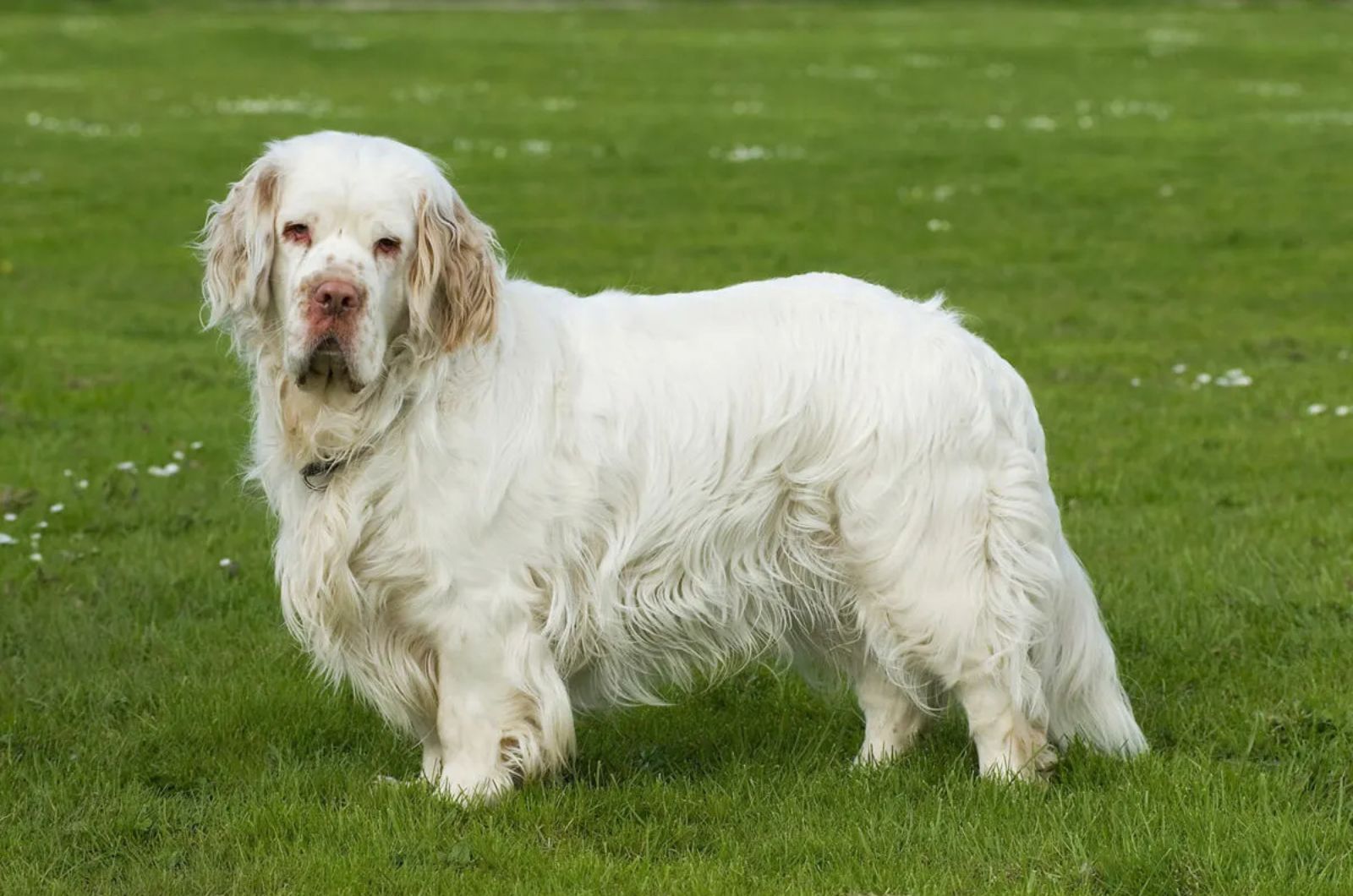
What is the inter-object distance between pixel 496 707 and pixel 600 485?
695 mm

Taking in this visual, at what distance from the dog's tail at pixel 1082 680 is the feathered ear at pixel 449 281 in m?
1.82

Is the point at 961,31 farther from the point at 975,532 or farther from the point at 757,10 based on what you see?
the point at 975,532

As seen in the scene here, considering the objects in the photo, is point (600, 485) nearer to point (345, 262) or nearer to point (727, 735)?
point (345, 262)

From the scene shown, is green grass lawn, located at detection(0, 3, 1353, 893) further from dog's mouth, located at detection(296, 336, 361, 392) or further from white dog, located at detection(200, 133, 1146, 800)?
dog's mouth, located at detection(296, 336, 361, 392)

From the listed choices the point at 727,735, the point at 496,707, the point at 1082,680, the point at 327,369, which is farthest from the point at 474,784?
the point at 1082,680

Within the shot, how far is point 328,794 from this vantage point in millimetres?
5406

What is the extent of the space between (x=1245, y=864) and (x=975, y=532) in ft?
3.76

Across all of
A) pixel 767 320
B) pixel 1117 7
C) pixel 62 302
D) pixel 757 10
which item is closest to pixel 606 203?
pixel 62 302

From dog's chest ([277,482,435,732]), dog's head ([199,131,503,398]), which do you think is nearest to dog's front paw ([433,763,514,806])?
dog's chest ([277,482,435,732])

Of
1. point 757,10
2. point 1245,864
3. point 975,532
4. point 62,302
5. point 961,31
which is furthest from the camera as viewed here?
point 757,10

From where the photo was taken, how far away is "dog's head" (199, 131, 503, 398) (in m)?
4.85

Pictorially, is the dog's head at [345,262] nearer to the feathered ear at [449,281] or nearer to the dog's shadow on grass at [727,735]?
the feathered ear at [449,281]

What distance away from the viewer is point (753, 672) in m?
6.65

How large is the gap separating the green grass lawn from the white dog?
1.12 feet
